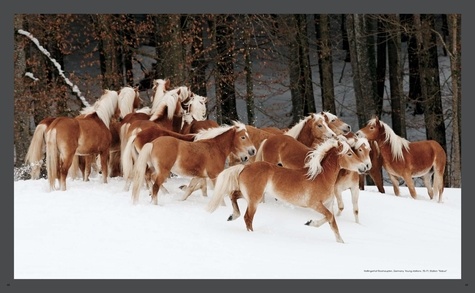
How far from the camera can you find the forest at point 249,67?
55.4ft

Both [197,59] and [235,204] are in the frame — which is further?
[197,59]

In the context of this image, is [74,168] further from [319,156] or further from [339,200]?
[319,156]

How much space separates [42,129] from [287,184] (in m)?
4.67

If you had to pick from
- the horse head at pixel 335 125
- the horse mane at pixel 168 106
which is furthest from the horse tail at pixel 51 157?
the horse head at pixel 335 125

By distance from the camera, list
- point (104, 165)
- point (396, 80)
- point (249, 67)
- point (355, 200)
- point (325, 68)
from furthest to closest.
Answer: point (396, 80) < point (325, 68) < point (249, 67) < point (104, 165) < point (355, 200)

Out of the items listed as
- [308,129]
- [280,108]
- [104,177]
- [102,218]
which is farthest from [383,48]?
[102,218]

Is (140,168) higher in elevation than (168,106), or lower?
lower

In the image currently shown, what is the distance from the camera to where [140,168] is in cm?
1112

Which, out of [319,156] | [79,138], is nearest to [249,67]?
[79,138]

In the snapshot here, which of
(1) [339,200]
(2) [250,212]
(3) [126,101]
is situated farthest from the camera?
(3) [126,101]

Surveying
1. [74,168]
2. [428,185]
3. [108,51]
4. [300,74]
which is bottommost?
[428,185]

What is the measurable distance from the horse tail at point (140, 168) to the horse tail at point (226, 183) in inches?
49.9

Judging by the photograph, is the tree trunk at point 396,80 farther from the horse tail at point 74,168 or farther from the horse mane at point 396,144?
the horse tail at point 74,168

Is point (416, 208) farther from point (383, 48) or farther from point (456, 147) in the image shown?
point (383, 48)
